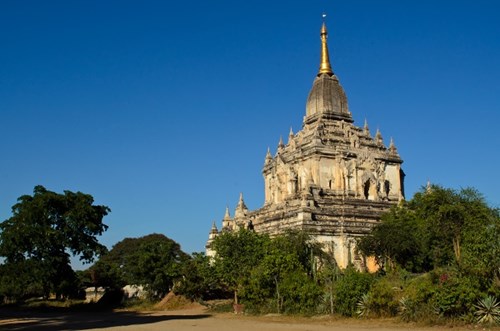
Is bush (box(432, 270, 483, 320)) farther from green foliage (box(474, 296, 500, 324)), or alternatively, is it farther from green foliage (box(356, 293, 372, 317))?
green foliage (box(356, 293, 372, 317))

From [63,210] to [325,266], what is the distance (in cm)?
2012

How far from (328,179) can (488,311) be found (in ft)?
89.4

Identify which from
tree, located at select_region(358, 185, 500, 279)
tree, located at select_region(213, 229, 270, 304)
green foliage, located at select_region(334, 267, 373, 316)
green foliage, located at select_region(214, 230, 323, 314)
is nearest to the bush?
green foliage, located at select_region(334, 267, 373, 316)

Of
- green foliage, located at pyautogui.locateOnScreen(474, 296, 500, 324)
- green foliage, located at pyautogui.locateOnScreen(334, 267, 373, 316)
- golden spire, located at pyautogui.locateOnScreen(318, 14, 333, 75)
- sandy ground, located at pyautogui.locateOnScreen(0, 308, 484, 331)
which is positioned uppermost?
golden spire, located at pyautogui.locateOnScreen(318, 14, 333, 75)

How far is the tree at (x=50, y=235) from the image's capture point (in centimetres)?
4359

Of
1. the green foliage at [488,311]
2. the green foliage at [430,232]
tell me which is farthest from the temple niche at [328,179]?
the green foliage at [488,311]

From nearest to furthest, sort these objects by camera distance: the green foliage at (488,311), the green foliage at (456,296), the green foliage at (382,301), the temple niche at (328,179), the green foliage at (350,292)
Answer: the green foliage at (488,311), the green foliage at (456,296), the green foliage at (382,301), the green foliage at (350,292), the temple niche at (328,179)

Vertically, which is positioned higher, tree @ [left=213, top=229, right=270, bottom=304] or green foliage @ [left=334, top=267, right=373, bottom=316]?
tree @ [left=213, top=229, right=270, bottom=304]

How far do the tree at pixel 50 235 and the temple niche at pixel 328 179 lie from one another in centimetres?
1196

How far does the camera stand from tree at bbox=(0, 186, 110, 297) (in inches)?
1716

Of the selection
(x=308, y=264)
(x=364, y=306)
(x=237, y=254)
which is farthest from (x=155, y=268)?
(x=364, y=306)

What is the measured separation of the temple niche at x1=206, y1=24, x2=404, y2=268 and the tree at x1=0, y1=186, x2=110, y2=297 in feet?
39.2

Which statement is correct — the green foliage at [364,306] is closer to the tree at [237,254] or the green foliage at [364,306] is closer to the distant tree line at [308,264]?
the distant tree line at [308,264]

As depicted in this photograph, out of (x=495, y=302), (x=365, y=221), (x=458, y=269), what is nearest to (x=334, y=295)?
(x=458, y=269)
